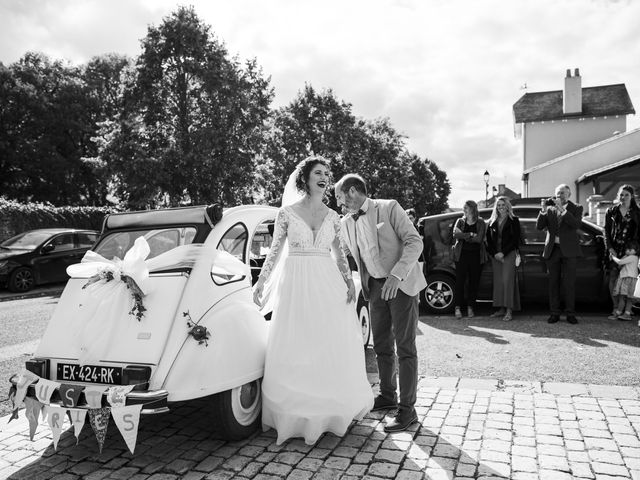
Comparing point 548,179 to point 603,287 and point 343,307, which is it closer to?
point 603,287

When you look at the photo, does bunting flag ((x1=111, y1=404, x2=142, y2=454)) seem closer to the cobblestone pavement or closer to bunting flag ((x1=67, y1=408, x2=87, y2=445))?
bunting flag ((x1=67, y1=408, x2=87, y2=445))

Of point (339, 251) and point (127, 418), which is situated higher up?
point (339, 251)

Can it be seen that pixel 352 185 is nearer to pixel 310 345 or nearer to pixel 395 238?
pixel 395 238

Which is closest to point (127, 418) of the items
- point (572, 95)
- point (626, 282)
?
point (626, 282)

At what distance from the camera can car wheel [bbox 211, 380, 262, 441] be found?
13.0ft

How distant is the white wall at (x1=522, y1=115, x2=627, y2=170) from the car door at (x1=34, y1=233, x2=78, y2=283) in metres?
33.2

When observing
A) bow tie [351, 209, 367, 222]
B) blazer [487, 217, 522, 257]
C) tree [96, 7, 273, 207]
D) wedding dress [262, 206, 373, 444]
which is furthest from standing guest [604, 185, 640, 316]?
tree [96, 7, 273, 207]

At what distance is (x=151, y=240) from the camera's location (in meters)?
4.59

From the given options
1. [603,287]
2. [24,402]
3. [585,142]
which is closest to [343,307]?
[24,402]

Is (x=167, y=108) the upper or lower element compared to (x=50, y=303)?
upper

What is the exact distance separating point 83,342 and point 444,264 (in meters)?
6.94

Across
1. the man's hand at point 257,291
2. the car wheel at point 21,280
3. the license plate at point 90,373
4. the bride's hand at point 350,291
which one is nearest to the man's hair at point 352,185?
the bride's hand at point 350,291

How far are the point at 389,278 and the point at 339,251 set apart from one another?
2.16 feet

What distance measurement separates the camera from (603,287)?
8609mm
